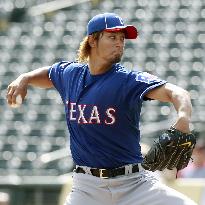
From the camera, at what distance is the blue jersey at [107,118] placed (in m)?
4.38

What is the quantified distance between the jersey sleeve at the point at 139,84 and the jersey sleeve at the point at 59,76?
588 mm

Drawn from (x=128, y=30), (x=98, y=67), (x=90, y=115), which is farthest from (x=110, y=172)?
(x=128, y=30)

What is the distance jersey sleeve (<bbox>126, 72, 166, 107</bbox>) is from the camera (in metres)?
4.21

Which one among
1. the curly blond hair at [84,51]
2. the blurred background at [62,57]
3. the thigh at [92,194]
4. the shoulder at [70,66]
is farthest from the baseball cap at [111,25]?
the blurred background at [62,57]

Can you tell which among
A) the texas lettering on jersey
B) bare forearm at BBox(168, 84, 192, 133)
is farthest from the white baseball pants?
bare forearm at BBox(168, 84, 192, 133)

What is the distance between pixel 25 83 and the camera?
15.9 feet

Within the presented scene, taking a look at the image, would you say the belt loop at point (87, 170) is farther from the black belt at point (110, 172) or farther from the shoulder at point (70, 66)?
the shoulder at point (70, 66)

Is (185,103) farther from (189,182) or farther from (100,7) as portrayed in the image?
(100,7)

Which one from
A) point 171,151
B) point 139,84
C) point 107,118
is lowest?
point 171,151

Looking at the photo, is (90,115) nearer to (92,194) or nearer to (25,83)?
(92,194)

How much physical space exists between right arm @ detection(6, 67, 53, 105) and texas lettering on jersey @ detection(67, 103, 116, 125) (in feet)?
1.20

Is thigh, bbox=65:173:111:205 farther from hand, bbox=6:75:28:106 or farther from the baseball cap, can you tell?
the baseball cap

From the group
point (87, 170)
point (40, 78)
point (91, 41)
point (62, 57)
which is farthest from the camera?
point (62, 57)

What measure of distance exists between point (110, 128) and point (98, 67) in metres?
0.42
